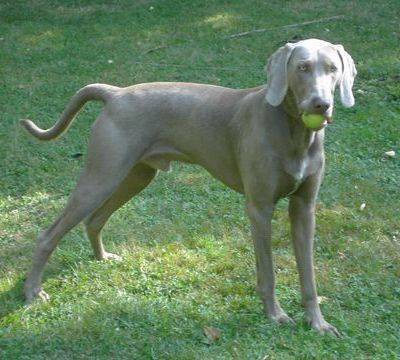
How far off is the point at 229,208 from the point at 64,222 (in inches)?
61.4

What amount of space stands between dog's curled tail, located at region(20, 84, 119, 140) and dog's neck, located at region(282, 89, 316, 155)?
47.7 inches

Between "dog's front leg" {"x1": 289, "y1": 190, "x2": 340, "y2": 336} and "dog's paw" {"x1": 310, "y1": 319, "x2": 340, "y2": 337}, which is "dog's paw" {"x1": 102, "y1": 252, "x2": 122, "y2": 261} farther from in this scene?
"dog's paw" {"x1": 310, "y1": 319, "x2": 340, "y2": 337}

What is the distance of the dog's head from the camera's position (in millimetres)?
3814

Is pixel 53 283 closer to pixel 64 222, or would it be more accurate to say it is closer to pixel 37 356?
pixel 64 222

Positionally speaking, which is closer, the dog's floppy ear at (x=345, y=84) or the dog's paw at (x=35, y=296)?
the dog's floppy ear at (x=345, y=84)

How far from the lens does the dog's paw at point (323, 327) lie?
14.0ft

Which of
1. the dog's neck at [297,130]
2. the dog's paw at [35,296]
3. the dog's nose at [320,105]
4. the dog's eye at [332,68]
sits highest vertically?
Answer: the dog's eye at [332,68]

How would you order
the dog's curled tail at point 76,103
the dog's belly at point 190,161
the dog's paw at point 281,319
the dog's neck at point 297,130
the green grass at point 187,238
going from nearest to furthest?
1. the dog's neck at point 297,130
2. the green grass at point 187,238
3. the dog's paw at point 281,319
4. the dog's belly at point 190,161
5. the dog's curled tail at point 76,103

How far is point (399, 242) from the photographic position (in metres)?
5.36

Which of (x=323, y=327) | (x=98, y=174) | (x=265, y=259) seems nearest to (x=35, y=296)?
(x=98, y=174)

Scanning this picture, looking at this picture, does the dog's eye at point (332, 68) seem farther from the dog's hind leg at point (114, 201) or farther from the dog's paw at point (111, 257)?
the dog's paw at point (111, 257)

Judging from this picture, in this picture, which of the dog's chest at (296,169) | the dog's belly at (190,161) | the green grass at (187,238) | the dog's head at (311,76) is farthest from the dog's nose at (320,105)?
the green grass at (187,238)

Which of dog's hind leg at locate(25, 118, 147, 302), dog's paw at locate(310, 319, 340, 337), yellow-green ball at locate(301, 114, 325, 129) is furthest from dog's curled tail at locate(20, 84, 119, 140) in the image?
dog's paw at locate(310, 319, 340, 337)

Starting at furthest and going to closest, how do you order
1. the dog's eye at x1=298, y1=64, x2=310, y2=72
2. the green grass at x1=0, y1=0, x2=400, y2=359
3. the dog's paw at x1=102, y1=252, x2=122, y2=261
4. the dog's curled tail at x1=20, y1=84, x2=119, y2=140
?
the dog's paw at x1=102, y1=252, x2=122, y2=261, the dog's curled tail at x1=20, y1=84, x2=119, y2=140, the green grass at x1=0, y1=0, x2=400, y2=359, the dog's eye at x1=298, y1=64, x2=310, y2=72
